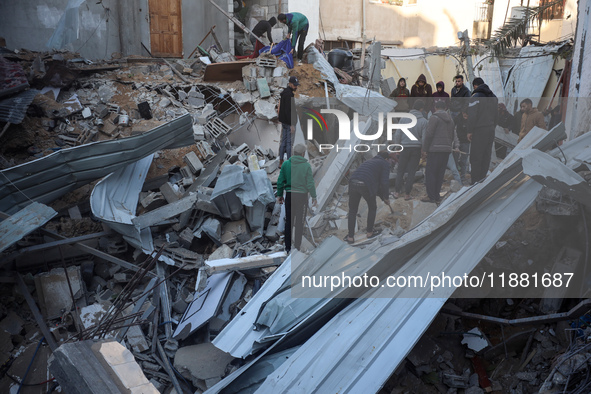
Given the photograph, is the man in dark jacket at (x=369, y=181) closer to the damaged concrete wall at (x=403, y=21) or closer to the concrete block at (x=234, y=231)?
the concrete block at (x=234, y=231)

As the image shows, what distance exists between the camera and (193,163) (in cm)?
761

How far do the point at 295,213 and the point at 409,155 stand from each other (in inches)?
91.9

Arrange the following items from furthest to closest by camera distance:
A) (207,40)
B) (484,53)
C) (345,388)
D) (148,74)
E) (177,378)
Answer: (207,40), (484,53), (148,74), (177,378), (345,388)

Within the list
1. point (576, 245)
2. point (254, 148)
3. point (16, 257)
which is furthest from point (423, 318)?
point (254, 148)

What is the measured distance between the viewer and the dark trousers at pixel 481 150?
6537 mm

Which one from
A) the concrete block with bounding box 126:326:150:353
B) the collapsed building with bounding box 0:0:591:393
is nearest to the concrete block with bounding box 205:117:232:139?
the collapsed building with bounding box 0:0:591:393

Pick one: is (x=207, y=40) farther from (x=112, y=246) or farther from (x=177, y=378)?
(x=177, y=378)

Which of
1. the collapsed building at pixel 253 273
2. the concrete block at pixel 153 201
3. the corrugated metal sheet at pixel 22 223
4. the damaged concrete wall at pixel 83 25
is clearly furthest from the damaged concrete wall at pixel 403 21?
the corrugated metal sheet at pixel 22 223

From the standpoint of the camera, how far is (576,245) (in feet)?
16.1

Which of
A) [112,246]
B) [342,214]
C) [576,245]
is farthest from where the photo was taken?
[342,214]

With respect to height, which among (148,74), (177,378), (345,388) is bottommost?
(177,378)

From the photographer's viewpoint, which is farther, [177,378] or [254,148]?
[254,148]

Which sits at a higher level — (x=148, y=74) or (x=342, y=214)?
(x=148, y=74)

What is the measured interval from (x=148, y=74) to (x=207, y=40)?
16.2 feet
